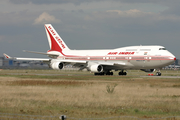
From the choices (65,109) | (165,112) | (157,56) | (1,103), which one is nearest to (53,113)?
(65,109)

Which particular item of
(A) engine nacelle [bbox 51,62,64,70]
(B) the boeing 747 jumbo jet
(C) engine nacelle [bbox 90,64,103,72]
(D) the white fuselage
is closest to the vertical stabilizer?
(B) the boeing 747 jumbo jet

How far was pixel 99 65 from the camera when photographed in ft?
187

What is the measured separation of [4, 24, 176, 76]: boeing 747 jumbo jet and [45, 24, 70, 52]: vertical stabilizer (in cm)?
196

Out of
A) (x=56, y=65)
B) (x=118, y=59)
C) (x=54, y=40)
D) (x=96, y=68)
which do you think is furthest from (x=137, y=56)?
(x=54, y=40)

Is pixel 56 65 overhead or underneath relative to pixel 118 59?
underneath

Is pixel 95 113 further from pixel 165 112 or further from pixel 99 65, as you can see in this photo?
pixel 99 65

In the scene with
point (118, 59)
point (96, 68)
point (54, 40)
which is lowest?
point (96, 68)

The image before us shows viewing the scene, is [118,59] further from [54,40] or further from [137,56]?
[54,40]

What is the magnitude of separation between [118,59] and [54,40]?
60.8 feet

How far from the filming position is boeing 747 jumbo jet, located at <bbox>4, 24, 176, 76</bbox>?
53438mm

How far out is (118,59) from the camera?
187ft

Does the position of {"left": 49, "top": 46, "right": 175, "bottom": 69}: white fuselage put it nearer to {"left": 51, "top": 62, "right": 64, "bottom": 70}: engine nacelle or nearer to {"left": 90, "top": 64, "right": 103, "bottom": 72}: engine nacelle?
{"left": 90, "top": 64, "right": 103, "bottom": 72}: engine nacelle

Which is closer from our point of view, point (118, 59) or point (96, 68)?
point (96, 68)

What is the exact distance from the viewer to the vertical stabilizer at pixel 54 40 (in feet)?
225
